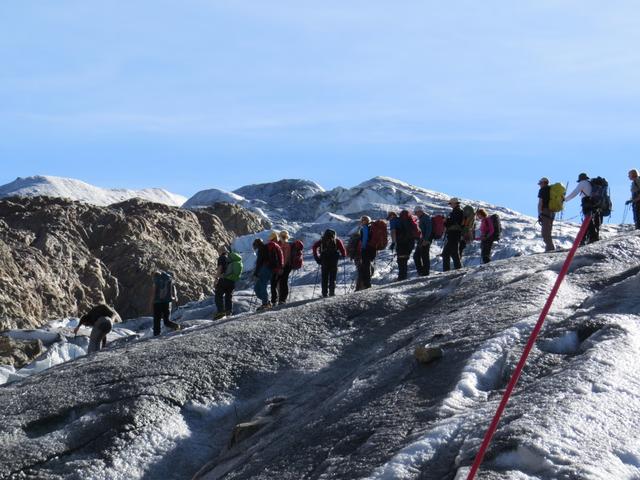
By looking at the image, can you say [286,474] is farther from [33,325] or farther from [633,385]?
[33,325]

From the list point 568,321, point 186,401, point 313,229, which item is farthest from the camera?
point 313,229

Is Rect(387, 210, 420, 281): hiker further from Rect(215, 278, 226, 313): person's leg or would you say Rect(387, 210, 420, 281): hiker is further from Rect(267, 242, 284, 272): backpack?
Rect(215, 278, 226, 313): person's leg

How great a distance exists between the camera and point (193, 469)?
1351cm

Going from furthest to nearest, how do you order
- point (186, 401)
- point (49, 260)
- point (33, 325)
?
1. point (49, 260)
2. point (33, 325)
3. point (186, 401)

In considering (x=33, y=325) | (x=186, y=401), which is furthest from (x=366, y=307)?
(x=33, y=325)

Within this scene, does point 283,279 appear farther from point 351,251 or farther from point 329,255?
point 351,251

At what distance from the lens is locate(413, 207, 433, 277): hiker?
78.0 feet

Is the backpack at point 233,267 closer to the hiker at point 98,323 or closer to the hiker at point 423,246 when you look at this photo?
the hiker at point 98,323

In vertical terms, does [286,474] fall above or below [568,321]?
below

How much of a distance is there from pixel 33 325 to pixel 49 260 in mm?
11216

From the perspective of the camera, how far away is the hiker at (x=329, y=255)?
22.4 metres

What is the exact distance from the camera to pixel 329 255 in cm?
2252

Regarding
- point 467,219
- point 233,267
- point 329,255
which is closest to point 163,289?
point 233,267

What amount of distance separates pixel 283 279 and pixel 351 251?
2.16 metres
